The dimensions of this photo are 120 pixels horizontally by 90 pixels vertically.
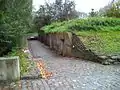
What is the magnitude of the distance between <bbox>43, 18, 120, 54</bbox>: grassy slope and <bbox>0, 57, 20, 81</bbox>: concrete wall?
5.49 meters

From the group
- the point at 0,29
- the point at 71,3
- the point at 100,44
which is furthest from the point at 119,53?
the point at 71,3

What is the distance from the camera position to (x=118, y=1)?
65.4 feet

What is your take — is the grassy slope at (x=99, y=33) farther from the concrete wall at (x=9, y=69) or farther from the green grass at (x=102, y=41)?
the concrete wall at (x=9, y=69)

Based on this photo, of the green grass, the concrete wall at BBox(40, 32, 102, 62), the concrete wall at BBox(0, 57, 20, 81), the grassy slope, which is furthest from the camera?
the grassy slope

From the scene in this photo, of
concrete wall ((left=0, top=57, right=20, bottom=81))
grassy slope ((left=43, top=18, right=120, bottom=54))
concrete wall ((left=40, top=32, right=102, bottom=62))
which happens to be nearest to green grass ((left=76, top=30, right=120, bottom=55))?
grassy slope ((left=43, top=18, right=120, bottom=54))

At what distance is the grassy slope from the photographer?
1270cm

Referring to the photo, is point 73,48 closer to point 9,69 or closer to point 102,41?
point 102,41

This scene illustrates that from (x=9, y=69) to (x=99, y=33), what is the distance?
8.35 meters

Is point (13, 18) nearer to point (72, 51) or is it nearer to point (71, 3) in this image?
point (72, 51)

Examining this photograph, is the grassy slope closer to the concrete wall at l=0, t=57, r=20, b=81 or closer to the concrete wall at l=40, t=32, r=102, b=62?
the concrete wall at l=40, t=32, r=102, b=62

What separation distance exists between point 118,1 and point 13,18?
1046 centimetres

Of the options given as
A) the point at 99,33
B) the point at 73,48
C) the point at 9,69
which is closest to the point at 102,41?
the point at 99,33

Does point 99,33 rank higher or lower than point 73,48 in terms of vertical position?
higher

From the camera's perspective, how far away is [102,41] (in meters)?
13.7
